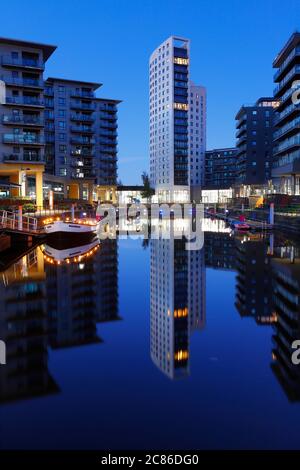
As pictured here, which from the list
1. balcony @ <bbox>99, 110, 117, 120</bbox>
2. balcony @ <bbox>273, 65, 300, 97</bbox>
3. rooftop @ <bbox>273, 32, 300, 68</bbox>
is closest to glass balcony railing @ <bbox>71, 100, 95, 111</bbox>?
balcony @ <bbox>99, 110, 117, 120</bbox>

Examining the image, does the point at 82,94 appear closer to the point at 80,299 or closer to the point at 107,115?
the point at 107,115

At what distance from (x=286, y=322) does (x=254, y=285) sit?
237 inches

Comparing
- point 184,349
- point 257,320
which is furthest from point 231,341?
point 257,320

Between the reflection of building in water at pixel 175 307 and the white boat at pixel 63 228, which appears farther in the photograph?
the white boat at pixel 63 228

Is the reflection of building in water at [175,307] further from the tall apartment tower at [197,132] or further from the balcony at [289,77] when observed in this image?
the tall apartment tower at [197,132]

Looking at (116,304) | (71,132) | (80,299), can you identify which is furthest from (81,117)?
(116,304)

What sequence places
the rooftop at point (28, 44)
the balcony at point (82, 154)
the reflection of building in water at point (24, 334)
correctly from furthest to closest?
the balcony at point (82, 154) → the rooftop at point (28, 44) → the reflection of building in water at point (24, 334)

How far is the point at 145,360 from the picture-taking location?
10.5 m

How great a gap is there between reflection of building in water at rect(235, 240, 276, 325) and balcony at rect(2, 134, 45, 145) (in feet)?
137

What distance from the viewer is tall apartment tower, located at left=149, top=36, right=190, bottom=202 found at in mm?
144000

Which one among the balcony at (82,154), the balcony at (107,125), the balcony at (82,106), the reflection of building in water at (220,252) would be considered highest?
the balcony at (82,106)

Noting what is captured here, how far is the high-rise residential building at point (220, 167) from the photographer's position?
175375 millimetres

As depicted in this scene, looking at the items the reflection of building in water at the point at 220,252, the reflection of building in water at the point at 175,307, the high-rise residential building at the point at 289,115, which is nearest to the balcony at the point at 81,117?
the high-rise residential building at the point at 289,115

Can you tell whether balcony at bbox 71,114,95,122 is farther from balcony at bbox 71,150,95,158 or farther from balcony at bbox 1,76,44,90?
balcony at bbox 1,76,44,90
